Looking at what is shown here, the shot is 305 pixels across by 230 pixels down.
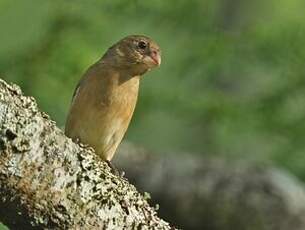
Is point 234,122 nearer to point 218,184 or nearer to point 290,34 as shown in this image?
point 290,34

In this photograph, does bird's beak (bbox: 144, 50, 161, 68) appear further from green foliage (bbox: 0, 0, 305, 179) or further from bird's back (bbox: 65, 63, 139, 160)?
green foliage (bbox: 0, 0, 305, 179)

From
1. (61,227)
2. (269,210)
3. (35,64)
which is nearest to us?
(61,227)

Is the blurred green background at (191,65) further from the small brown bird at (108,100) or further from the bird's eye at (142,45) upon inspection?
Answer: the small brown bird at (108,100)

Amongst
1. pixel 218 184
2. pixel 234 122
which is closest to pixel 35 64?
pixel 234 122

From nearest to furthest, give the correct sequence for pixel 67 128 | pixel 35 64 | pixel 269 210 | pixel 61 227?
pixel 61 227
pixel 67 128
pixel 269 210
pixel 35 64

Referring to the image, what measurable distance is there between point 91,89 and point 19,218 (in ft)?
6.92

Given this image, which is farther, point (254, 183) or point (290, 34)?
point (290, 34)

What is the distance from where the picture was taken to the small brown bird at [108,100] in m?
4.69

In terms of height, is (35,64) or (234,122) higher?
(234,122)

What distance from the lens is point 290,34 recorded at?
769 centimetres

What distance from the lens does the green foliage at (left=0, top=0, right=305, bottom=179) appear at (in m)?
7.41

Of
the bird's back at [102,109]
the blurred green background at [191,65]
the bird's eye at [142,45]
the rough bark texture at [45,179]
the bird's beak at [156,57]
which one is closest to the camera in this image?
the rough bark texture at [45,179]

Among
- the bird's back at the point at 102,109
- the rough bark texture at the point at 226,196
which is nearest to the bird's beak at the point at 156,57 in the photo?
the bird's back at the point at 102,109

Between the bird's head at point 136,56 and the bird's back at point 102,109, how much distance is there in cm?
7
